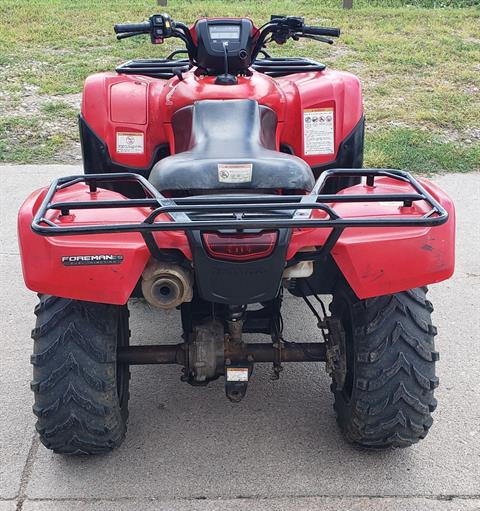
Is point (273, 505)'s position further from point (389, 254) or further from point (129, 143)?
point (129, 143)

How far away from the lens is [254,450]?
2.92 m

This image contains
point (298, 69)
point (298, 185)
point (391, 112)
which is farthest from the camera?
point (391, 112)

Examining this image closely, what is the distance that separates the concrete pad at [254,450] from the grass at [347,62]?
3381 mm

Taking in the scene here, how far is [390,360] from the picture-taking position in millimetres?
2594

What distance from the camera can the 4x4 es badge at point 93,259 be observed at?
2.23m

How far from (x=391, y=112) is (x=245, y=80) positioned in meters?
4.79

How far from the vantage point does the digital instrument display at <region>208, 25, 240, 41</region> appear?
3.25 meters

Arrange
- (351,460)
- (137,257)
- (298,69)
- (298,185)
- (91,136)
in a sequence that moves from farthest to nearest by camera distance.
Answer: (298,69)
(91,136)
(351,460)
(298,185)
(137,257)

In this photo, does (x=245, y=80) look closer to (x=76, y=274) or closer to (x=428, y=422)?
(x=76, y=274)

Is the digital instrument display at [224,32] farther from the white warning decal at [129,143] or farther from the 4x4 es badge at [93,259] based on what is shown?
the 4x4 es badge at [93,259]

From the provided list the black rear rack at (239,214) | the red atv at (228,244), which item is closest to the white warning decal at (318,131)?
the red atv at (228,244)

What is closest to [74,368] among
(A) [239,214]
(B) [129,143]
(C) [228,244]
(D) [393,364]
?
(C) [228,244]

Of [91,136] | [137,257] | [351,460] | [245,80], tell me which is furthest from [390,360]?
[91,136]

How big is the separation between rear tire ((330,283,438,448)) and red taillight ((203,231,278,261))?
0.57 meters
